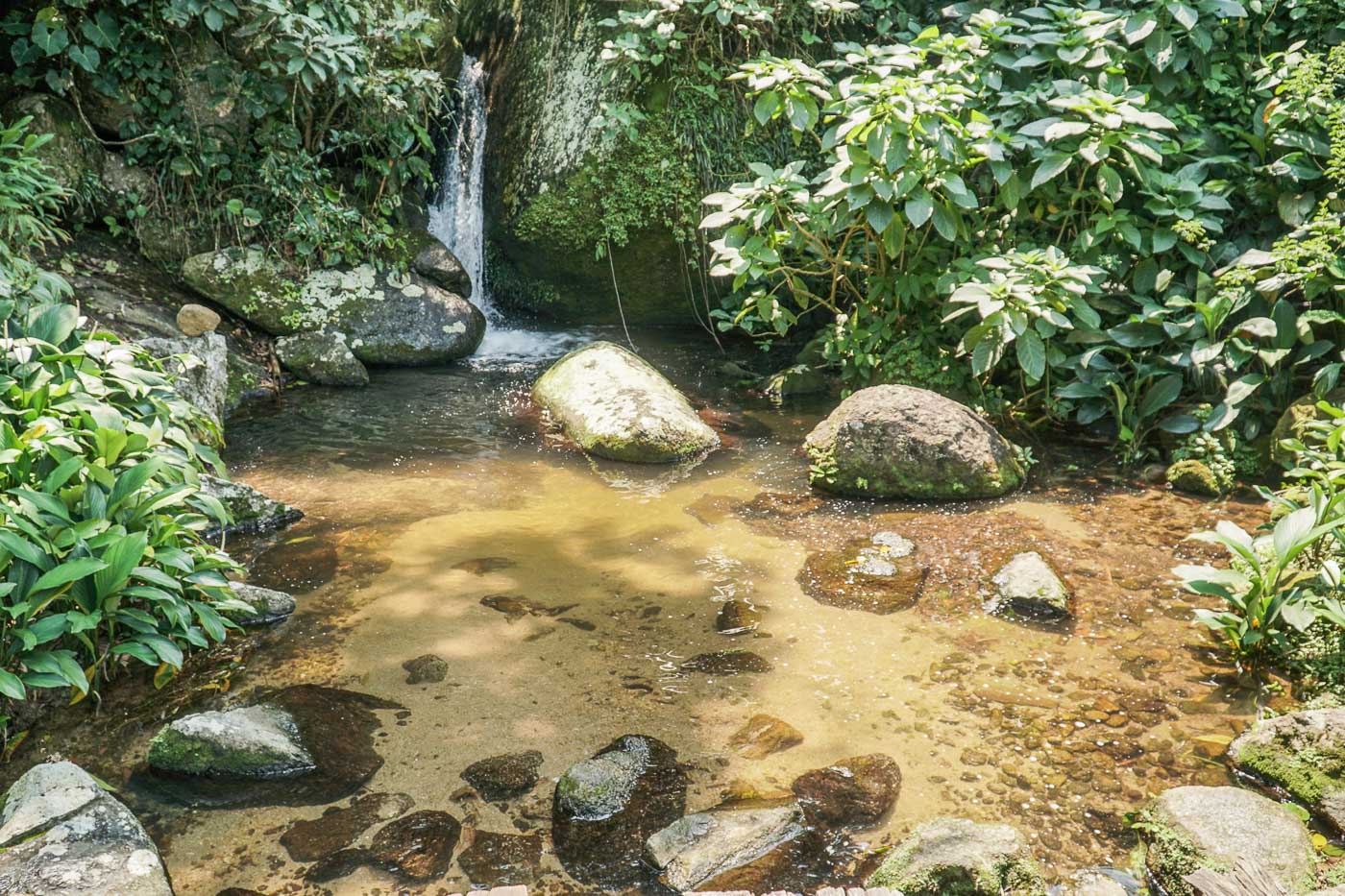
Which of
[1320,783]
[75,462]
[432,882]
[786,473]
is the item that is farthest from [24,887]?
[786,473]

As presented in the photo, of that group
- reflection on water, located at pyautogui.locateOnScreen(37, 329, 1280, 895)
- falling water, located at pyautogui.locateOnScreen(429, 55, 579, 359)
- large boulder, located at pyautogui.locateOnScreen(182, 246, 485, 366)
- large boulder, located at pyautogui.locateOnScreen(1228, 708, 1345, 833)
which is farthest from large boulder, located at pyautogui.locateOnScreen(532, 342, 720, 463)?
large boulder, located at pyautogui.locateOnScreen(1228, 708, 1345, 833)

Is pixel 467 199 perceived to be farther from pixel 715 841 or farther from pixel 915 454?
pixel 715 841

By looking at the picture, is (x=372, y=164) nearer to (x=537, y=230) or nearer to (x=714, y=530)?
(x=537, y=230)

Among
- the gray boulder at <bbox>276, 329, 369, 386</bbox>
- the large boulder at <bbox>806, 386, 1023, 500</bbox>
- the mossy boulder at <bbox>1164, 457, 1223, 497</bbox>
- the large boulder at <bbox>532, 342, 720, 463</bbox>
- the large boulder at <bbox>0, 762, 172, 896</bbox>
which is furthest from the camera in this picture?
the gray boulder at <bbox>276, 329, 369, 386</bbox>

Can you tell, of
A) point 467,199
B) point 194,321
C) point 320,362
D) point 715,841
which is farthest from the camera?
point 467,199

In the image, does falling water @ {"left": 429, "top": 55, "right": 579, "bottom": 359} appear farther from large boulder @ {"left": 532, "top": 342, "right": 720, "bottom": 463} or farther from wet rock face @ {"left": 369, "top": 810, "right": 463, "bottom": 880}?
wet rock face @ {"left": 369, "top": 810, "right": 463, "bottom": 880}

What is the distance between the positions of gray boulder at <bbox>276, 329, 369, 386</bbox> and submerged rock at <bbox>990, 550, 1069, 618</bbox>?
213 inches

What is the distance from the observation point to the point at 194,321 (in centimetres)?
680

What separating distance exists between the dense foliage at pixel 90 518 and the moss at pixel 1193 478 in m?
4.94

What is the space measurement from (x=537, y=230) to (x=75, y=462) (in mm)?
5970

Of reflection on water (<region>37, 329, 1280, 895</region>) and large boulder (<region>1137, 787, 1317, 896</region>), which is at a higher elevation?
large boulder (<region>1137, 787, 1317, 896</region>)

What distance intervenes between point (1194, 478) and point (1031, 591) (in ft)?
6.10

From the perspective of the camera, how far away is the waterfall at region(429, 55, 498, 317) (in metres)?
9.43

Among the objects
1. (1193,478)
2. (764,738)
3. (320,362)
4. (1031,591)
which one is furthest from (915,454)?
(320,362)
